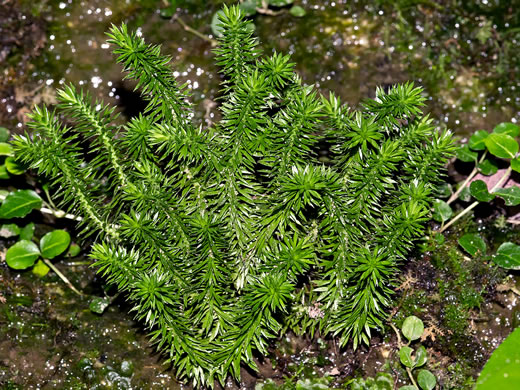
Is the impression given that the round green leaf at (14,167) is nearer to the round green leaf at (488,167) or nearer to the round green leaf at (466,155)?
the round green leaf at (466,155)

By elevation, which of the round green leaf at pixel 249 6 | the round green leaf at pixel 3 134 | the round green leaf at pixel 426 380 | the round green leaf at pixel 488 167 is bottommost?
the round green leaf at pixel 426 380

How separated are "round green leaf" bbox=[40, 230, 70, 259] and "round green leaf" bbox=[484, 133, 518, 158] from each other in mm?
2414

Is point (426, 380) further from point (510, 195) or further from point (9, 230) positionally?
point (9, 230)

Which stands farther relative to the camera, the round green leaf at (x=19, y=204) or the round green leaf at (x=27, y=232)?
the round green leaf at (x=27, y=232)

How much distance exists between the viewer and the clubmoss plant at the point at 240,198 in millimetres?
2643

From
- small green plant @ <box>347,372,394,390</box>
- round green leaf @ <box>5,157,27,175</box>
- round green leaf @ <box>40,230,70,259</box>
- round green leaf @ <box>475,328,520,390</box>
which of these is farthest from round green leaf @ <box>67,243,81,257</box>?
round green leaf @ <box>475,328,520,390</box>

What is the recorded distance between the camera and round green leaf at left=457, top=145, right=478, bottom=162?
354 centimetres

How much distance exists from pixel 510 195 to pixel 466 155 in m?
0.37

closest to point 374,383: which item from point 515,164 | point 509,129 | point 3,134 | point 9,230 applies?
point 515,164

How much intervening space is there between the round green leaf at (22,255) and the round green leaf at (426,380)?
217cm

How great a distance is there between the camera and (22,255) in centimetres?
333

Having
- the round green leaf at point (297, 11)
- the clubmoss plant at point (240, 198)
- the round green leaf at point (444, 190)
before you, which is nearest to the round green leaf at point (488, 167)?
the round green leaf at point (444, 190)

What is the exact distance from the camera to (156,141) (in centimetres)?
266

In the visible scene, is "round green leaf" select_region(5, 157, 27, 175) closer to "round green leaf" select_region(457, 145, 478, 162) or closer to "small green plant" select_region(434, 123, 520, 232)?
"small green plant" select_region(434, 123, 520, 232)
